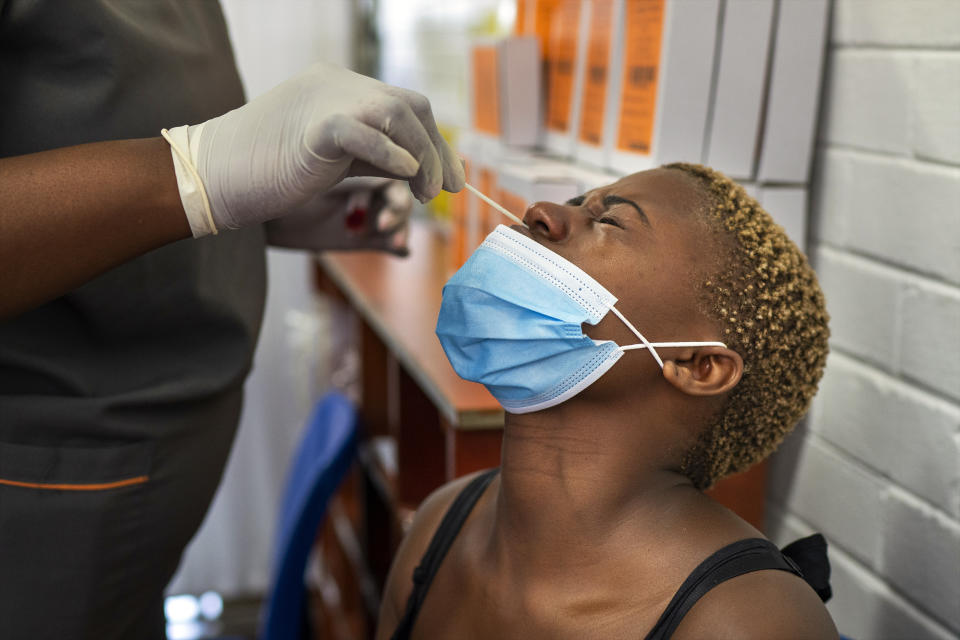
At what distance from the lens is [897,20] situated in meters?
1.22

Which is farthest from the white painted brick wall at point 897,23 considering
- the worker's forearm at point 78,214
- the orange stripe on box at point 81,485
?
the orange stripe on box at point 81,485

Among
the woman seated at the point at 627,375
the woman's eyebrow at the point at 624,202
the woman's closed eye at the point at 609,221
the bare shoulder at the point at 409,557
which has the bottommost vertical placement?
the bare shoulder at the point at 409,557

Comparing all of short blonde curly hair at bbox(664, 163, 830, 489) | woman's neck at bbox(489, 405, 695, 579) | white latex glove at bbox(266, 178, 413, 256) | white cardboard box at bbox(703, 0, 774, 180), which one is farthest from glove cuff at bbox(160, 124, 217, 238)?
white cardboard box at bbox(703, 0, 774, 180)

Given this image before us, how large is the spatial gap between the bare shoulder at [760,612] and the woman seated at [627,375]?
1.2 inches

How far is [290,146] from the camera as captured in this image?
2.89 feet

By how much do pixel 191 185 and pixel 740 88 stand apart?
0.83m

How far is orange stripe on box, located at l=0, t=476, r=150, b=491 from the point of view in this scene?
108 centimetres

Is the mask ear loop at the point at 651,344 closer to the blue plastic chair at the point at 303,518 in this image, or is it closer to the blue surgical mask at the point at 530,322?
the blue surgical mask at the point at 530,322

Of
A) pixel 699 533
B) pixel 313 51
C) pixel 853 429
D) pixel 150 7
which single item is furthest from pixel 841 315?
pixel 313 51

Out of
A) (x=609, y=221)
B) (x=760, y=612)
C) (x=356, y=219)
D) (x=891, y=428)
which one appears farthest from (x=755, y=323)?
(x=356, y=219)

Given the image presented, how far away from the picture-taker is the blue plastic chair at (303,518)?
2010mm

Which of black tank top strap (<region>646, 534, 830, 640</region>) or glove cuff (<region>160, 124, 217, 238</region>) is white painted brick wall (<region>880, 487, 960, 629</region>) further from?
glove cuff (<region>160, 124, 217, 238</region>)

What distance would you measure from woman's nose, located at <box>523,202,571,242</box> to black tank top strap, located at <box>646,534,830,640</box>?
1.18ft

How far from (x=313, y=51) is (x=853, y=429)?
2135mm
